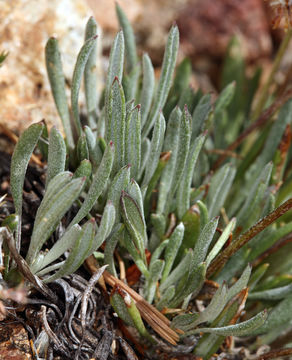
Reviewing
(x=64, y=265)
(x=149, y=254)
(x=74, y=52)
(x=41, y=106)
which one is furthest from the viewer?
(x=74, y=52)

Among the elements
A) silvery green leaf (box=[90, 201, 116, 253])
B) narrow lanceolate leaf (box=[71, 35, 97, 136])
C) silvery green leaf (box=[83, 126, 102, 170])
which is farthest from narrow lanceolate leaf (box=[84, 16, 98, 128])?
silvery green leaf (box=[90, 201, 116, 253])

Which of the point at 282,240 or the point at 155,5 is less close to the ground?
the point at 155,5

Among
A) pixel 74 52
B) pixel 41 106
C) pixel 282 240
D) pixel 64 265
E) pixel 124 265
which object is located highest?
pixel 74 52

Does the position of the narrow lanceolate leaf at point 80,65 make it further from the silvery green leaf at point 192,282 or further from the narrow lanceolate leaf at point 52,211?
the silvery green leaf at point 192,282

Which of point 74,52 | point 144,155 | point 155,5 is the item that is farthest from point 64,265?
point 155,5

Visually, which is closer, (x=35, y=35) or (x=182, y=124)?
(x=182, y=124)

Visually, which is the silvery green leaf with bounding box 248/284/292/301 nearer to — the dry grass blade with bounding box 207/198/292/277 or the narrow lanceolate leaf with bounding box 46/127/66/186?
the dry grass blade with bounding box 207/198/292/277

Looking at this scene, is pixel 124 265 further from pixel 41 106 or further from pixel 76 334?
pixel 41 106

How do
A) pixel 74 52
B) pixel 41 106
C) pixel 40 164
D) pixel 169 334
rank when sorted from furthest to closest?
pixel 74 52 < pixel 41 106 < pixel 40 164 < pixel 169 334
